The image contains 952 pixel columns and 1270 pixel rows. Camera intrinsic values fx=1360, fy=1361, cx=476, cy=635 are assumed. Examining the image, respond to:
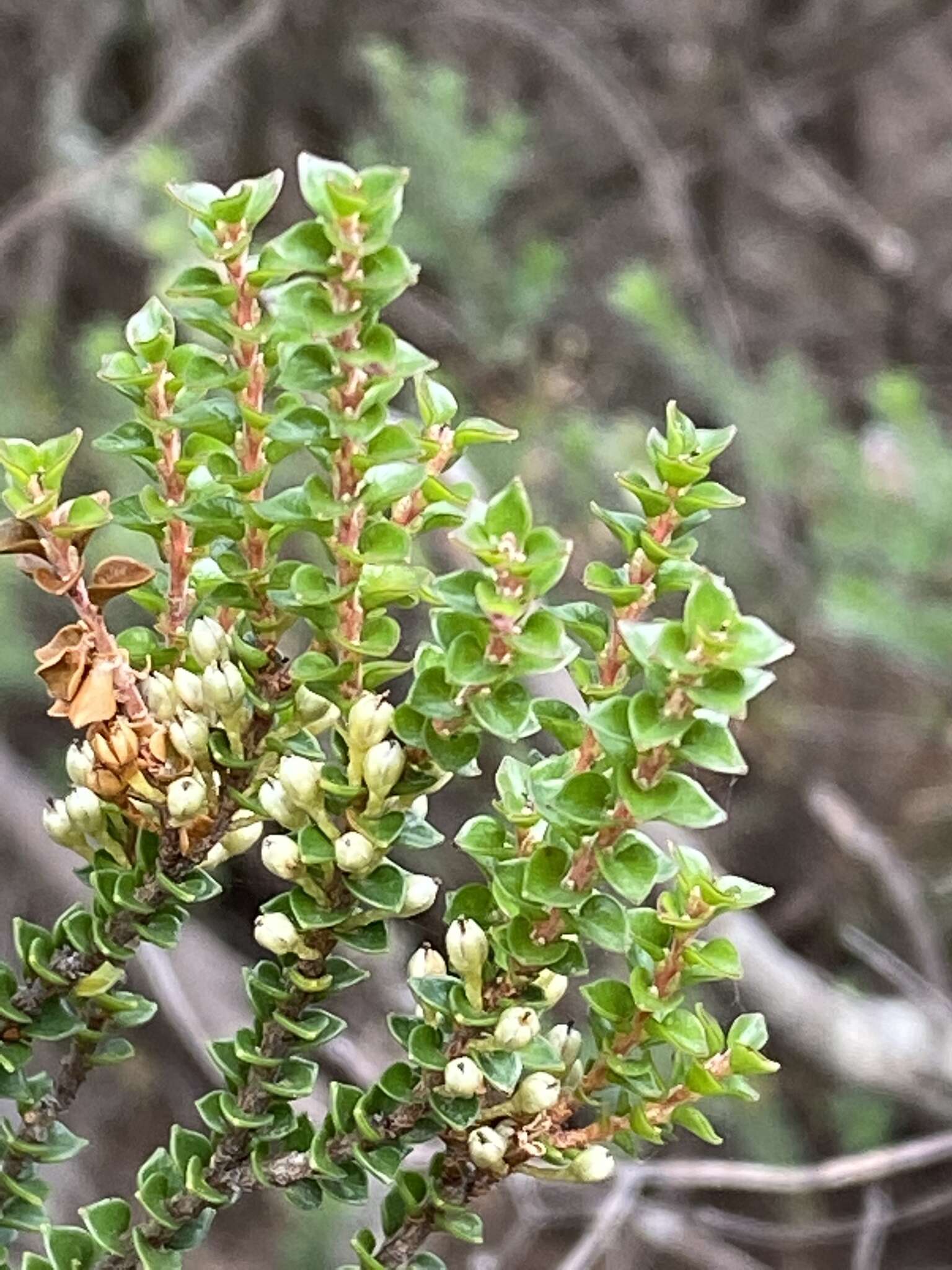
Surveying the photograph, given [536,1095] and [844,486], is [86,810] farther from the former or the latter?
[844,486]

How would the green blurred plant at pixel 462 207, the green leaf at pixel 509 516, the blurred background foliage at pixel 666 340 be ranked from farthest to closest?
1. the green blurred plant at pixel 462 207
2. the blurred background foliage at pixel 666 340
3. the green leaf at pixel 509 516

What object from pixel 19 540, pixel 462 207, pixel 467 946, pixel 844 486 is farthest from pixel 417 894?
pixel 462 207

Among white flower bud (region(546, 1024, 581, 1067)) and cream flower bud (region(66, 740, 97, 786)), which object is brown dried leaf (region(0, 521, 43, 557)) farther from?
white flower bud (region(546, 1024, 581, 1067))

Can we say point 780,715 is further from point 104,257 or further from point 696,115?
point 104,257

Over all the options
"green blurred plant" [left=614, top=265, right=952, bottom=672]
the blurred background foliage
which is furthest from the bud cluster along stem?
"green blurred plant" [left=614, top=265, right=952, bottom=672]

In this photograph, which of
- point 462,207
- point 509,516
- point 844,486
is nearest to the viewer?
point 509,516

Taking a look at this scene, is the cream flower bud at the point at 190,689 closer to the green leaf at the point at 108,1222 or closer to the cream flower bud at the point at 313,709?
the cream flower bud at the point at 313,709

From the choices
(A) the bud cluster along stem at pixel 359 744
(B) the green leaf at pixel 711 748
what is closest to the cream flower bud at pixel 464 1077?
(A) the bud cluster along stem at pixel 359 744
